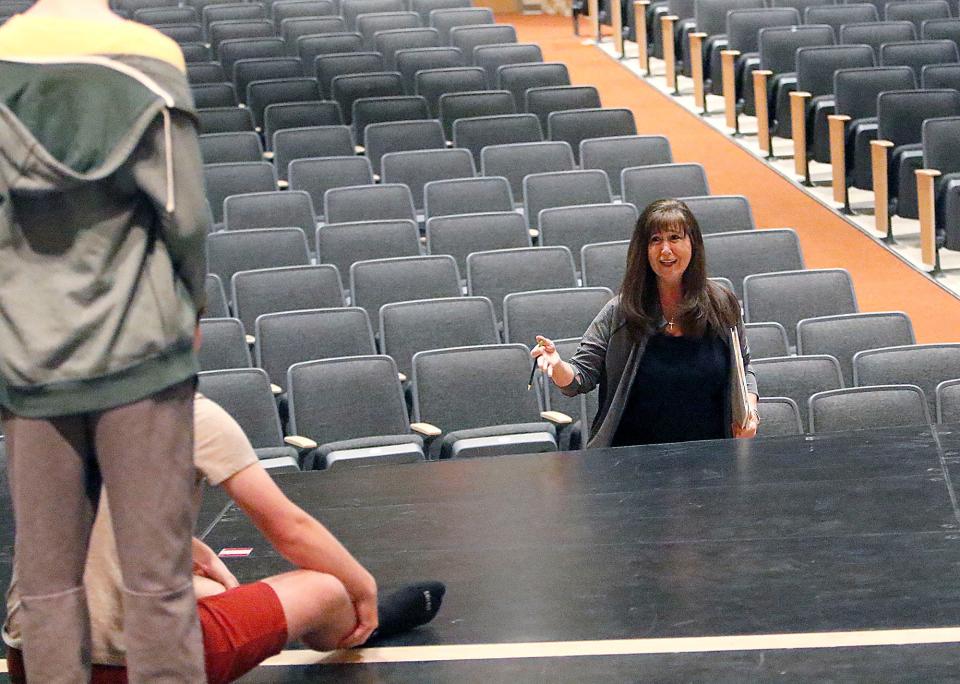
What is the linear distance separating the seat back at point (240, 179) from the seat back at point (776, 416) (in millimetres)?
1662

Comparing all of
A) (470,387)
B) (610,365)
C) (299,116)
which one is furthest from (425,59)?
(610,365)

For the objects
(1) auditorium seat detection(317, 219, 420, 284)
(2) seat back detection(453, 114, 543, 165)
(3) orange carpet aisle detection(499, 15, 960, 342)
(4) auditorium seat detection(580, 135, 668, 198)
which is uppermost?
(2) seat back detection(453, 114, 543, 165)

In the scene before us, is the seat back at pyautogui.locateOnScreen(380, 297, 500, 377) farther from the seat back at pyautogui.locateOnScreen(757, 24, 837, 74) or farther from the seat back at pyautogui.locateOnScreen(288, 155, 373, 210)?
the seat back at pyautogui.locateOnScreen(757, 24, 837, 74)

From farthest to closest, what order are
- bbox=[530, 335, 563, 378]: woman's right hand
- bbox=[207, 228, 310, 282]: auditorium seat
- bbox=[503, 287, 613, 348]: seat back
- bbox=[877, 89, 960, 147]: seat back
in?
bbox=[877, 89, 960, 147]: seat back, bbox=[207, 228, 310, 282]: auditorium seat, bbox=[503, 287, 613, 348]: seat back, bbox=[530, 335, 563, 378]: woman's right hand

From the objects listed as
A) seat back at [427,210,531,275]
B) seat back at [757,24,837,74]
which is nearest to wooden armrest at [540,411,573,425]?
seat back at [427,210,531,275]

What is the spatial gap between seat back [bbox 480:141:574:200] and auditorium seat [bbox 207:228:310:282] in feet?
2.41

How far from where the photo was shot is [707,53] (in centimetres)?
502

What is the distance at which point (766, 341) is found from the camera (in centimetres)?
256

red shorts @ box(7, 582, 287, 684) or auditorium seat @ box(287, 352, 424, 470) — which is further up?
red shorts @ box(7, 582, 287, 684)

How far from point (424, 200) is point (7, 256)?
2488 millimetres

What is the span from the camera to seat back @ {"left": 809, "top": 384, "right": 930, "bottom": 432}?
220 centimetres

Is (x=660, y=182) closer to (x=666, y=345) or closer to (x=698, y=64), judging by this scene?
(x=666, y=345)

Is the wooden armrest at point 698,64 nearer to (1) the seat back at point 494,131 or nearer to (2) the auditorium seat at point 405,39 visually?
(2) the auditorium seat at point 405,39

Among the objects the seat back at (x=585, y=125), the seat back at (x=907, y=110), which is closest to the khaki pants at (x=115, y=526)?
the seat back at (x=585, y=125)
